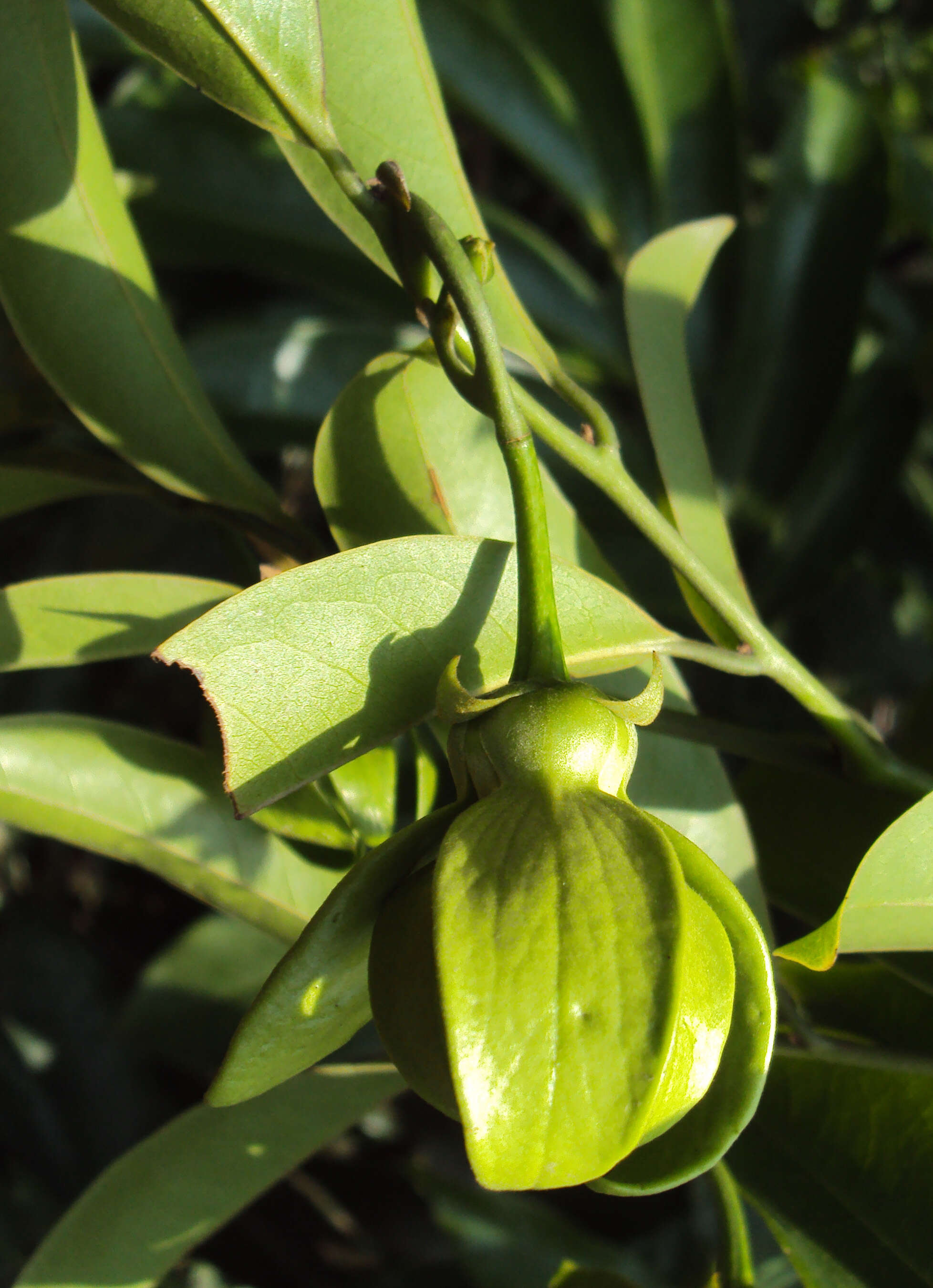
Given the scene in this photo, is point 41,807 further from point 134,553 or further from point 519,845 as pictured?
point 134,553

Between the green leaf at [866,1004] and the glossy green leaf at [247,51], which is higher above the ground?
the glossy green leaf at [247,51]

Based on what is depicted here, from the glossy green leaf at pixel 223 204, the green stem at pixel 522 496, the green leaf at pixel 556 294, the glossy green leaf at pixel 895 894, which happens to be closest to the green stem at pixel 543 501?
the green stem at pixel 522 496

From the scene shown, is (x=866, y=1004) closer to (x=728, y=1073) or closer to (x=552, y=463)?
(x=728, y=1073)

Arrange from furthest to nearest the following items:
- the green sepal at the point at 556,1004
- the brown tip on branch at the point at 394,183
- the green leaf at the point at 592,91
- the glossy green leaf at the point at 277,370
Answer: the green leaf at the point at 592,91
the glossy green leaf at the point at 277,370
the brown tip on branch at the point at 394,183
the green sepal at the point at 556,1004

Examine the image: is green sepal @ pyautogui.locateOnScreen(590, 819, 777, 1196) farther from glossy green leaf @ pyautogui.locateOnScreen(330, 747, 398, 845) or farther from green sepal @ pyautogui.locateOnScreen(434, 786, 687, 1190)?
glossy green leaf @ pyautogui.locateOnScreen(330, 747, 398, 845)

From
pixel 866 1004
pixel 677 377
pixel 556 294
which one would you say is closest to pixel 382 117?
pixel 677 377

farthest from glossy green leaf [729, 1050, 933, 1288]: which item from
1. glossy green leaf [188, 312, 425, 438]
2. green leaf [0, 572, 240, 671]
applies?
glossy green leaf [188, 312, 425, 438]

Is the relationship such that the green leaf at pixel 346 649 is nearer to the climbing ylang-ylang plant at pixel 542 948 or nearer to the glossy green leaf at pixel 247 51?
the climbing ylang-ylang plant at pixel 542 948
